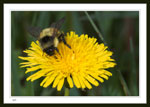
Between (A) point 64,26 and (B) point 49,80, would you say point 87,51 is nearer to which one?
(B) point 49,80

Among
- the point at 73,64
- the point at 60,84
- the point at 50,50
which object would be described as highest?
the point at 50,50

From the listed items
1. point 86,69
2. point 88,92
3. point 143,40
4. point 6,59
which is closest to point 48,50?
point 86,69

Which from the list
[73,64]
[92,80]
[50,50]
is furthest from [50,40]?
[92,80]

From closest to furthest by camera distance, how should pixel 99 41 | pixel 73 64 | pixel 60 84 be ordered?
pixel 60 84 → pixel 73 64 → pixel 99 41

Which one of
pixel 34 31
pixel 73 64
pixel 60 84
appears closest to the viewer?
pixel 60 84

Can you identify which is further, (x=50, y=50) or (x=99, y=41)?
(x=99, y=41)

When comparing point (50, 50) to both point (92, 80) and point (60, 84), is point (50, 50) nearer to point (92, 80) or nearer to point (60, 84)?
point (60, 84)

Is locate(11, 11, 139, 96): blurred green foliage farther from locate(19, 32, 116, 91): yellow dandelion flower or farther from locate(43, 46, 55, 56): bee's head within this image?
locate(43, 46, 55, 56): bee's head

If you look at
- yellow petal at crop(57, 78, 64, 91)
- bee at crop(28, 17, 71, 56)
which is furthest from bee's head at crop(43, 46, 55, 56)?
yellow petal at crop(57, 78, 64, 91)
